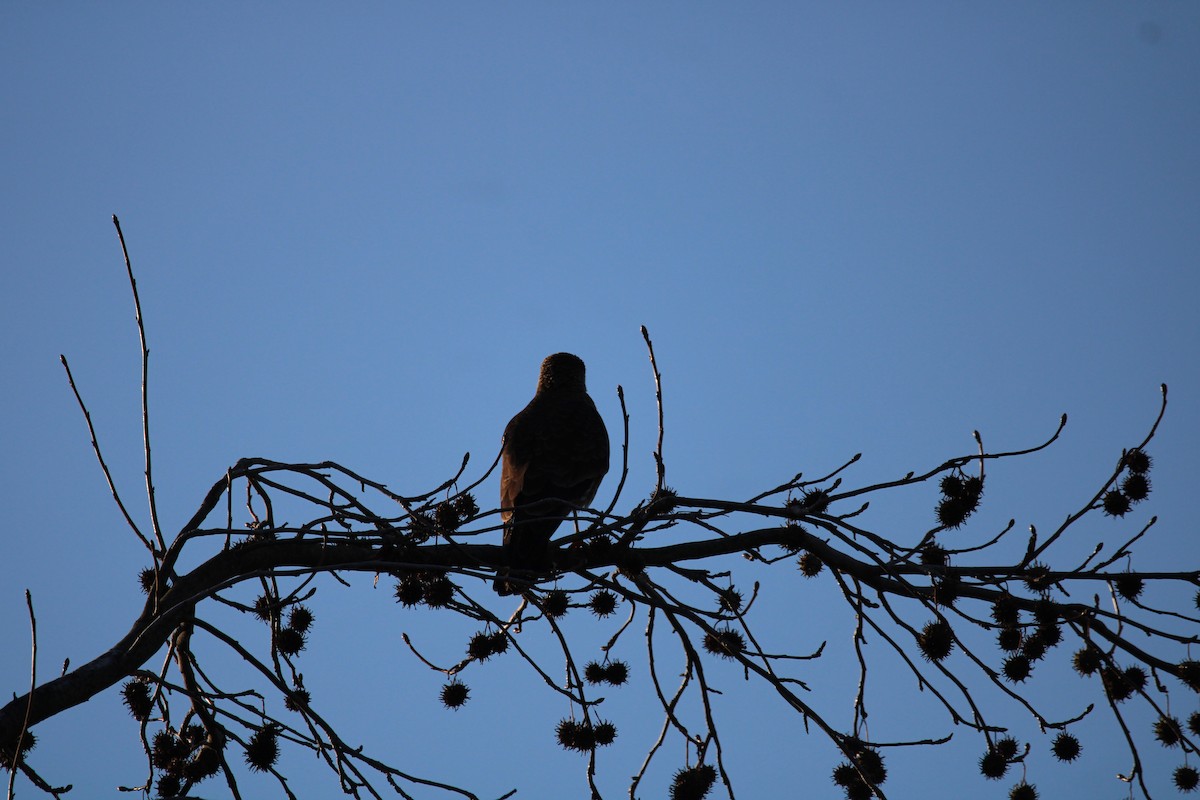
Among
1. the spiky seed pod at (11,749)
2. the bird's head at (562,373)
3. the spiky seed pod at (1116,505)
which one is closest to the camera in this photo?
the spiky seed pod at (11,749)

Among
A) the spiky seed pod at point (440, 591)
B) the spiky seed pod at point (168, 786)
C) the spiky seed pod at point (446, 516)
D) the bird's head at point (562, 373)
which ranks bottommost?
the spiky seed pod at point (168, 786)

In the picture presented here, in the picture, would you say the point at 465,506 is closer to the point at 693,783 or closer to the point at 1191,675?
the point at 693,783

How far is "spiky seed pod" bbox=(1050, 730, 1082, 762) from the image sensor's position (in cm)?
452

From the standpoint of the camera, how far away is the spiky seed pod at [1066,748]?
4.52m

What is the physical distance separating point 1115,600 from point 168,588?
3669 mm

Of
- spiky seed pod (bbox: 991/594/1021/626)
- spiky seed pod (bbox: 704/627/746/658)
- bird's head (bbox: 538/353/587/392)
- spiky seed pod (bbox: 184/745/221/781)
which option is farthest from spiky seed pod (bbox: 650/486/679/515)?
bird's head (bbox: 538/353/587/392)

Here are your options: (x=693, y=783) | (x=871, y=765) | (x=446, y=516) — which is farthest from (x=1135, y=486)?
(x=446, y=516)

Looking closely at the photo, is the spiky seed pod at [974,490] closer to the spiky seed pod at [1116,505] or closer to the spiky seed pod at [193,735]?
the spiky seed pod at [1116,505]

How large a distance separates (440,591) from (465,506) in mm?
428

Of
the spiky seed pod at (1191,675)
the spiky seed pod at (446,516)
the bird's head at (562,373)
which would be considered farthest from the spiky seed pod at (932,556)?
the bird's head at (562,373)

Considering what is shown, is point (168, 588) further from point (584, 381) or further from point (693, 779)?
point (584, 381)

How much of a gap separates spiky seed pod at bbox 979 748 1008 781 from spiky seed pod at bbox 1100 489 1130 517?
3.76 feet

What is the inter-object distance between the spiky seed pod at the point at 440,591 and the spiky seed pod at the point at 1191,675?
2887 millimetres

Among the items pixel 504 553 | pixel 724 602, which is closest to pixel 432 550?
pixel 504 553
